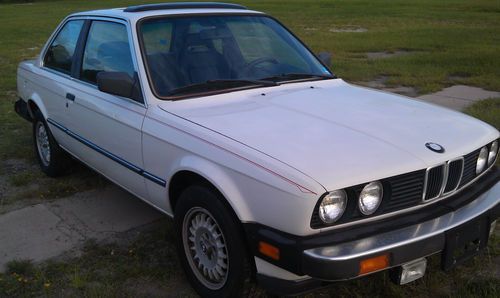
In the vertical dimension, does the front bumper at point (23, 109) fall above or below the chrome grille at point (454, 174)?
below

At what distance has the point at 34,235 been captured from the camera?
4.09 m

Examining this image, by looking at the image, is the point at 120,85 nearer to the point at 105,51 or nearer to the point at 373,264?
the point at 105,51

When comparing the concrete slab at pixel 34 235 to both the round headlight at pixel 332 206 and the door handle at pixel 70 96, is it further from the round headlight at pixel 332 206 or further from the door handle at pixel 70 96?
the round headlight at pixel 332 206

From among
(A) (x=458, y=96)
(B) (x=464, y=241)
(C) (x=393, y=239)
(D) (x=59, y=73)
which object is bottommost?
(A) (x=458, y=96)

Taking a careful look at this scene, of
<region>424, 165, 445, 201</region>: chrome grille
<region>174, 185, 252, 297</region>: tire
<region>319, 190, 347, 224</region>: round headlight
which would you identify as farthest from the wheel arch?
<region>424, 165, 445, 201</region>: chrome grille

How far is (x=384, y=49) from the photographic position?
1313 cm

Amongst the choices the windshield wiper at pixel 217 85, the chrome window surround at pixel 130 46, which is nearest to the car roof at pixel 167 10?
the chrome window surround at pixel 130 46

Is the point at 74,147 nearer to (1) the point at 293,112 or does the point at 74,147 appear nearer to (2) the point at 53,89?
(2) the point at 53,89

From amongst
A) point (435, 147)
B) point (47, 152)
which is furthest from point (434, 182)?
point (47, 152)

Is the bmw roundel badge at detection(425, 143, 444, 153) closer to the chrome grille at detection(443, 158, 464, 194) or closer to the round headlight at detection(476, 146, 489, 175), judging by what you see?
the chrome grille at detection(443, 158, 464, 194)

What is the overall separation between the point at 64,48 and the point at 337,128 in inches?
122

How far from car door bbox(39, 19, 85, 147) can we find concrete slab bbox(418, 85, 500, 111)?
5036 mm

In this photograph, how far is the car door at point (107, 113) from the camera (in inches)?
→ 143

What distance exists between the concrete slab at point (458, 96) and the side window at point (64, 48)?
5020mm
